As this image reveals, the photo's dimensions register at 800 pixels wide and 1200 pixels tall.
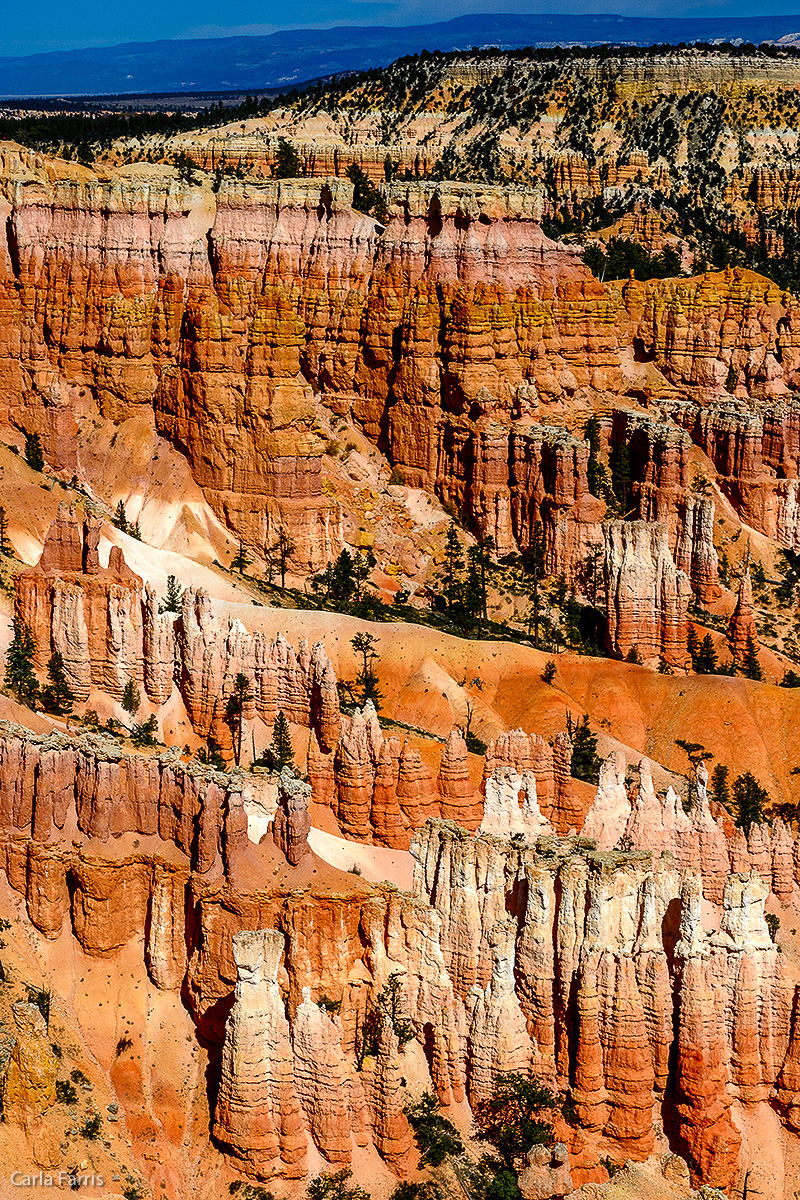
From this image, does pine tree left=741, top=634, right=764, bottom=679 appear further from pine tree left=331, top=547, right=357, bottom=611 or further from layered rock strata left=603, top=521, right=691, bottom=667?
pine tree left=331, top=547, right=357, bottom=611

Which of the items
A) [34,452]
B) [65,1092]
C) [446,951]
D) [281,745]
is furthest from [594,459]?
[65,1092]

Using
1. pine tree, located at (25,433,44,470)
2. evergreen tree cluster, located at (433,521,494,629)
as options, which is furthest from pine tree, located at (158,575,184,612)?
evergreen tree cluster, located at (433,521,494,629)

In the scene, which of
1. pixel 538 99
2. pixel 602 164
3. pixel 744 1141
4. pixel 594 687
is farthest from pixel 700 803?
pixel 538 99

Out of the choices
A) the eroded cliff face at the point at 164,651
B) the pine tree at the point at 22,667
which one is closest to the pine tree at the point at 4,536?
the eroded cliff face at the point at 164,651

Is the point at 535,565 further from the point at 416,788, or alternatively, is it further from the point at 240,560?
the point at 416,788

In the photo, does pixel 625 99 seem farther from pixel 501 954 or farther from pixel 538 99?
pixel 501 954

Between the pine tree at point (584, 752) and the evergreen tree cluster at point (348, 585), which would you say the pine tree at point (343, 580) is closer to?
the evergreen tree cluster at point (348, 585)
